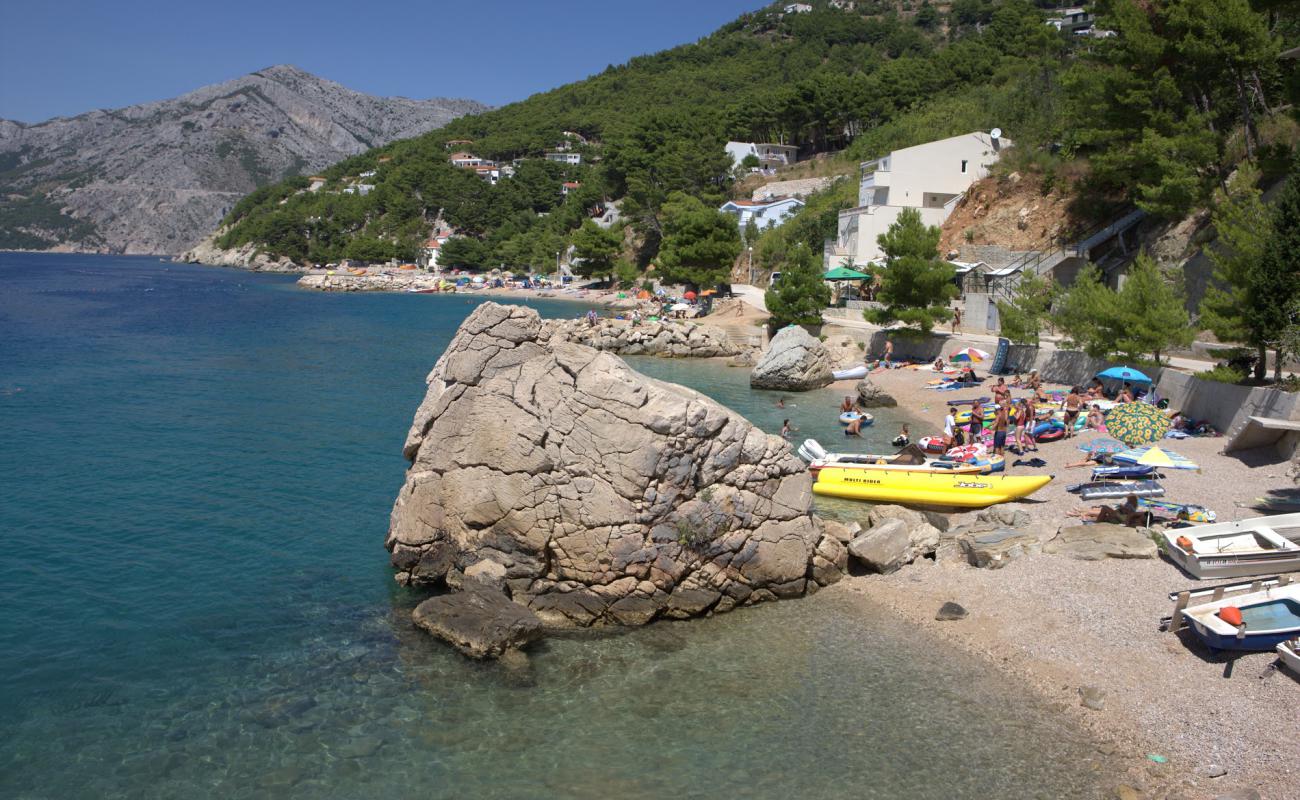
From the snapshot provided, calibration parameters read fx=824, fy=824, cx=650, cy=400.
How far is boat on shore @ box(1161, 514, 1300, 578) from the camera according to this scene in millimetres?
13602

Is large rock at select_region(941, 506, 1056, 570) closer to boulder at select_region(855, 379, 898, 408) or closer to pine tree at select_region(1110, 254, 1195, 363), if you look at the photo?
pine tree at select_region(1110, 254, 1195, 363)

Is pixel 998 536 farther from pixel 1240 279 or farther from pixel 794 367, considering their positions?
pixel 794 367

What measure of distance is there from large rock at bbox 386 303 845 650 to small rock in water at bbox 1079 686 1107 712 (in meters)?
5.13

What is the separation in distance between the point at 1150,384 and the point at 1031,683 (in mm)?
17104

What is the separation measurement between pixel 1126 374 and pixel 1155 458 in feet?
29.7

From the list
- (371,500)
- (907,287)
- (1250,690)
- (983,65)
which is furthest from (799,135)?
(1250,690)

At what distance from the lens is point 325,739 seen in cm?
1085

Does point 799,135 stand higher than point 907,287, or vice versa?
point 799,135

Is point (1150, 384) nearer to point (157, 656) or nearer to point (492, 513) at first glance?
point (492, 513)

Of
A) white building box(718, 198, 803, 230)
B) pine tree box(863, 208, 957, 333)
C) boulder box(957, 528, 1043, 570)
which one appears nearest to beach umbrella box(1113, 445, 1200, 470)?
boulder box(957, 528, 1043, 570)

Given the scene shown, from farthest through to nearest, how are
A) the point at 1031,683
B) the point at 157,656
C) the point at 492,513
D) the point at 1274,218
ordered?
1. the point at 1274,218
2. the point at 492,513
3. the point at 157,656
4. the point at 1031,683

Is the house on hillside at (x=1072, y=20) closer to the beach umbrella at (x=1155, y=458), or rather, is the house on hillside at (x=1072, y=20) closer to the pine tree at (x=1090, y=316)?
the pine tree at (x=1090, y=316)

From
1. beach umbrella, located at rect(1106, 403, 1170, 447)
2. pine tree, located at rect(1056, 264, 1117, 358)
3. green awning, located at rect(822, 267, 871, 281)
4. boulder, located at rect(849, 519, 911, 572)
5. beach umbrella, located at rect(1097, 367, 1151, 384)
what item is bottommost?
boulder, located at rect(849, 519, 911, 572)

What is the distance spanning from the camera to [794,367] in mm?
36469
